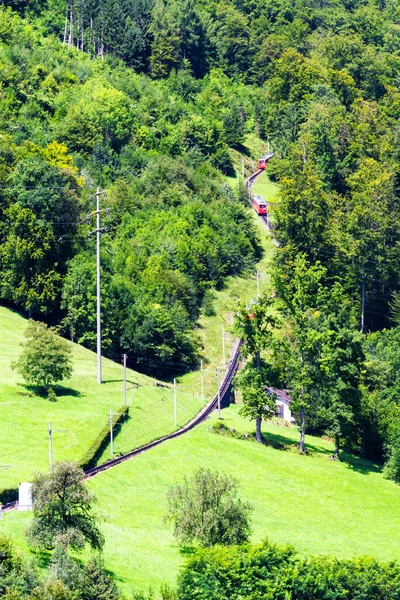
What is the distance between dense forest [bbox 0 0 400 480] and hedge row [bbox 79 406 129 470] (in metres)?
16.5

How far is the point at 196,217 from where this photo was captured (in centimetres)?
15388

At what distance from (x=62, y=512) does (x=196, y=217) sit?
91212 millimetres

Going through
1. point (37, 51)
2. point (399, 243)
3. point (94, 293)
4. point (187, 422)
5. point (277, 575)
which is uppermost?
point (37, 51)

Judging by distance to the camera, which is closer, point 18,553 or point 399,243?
point 18,553

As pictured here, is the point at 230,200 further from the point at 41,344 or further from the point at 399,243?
the point at 41,344

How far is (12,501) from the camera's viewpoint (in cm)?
7588

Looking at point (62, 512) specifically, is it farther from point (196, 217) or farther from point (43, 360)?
point (196, 217)

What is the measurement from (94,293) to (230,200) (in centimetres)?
4728

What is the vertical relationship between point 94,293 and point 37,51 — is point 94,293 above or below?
below

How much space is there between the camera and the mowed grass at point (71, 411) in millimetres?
85062

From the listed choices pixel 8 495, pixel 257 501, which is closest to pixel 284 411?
pixel 257 501

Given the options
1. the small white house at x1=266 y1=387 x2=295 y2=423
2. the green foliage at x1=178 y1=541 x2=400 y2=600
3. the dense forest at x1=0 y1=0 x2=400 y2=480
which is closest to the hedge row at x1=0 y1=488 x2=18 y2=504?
the green foliage at x1=178 y1=541 x2=400 y2=600

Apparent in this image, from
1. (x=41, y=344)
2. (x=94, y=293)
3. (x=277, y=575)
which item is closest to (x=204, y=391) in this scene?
(x=94, y=293)

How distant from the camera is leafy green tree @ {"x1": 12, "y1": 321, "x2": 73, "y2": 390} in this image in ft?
319
